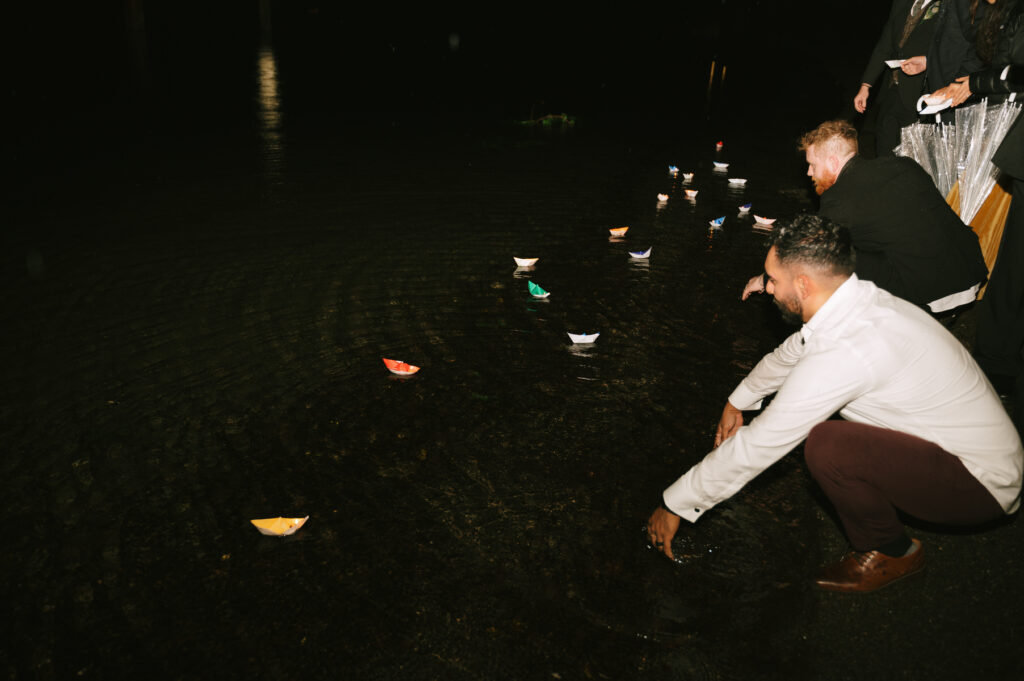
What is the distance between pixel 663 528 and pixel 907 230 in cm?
212

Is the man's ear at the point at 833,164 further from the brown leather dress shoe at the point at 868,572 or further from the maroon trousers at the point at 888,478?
the brown leather dress shoe at the point at 868,572

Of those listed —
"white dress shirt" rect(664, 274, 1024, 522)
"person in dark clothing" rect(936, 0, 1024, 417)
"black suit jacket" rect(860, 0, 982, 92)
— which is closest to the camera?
"white dress shirt" rect(664, 274, 1024, 522)

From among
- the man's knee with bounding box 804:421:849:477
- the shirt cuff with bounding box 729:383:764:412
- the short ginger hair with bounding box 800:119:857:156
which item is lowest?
the shirt cuff with bounding box 729:383:764:412

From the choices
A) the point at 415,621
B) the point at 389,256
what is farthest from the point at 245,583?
the point at 389,256

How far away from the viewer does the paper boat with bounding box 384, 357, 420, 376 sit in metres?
4.02

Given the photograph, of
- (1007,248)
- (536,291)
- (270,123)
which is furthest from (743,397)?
(270,123)

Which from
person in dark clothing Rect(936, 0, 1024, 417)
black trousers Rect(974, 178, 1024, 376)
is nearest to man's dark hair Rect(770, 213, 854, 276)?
person in dark clothing Rect(936, 0, 1024, 417)

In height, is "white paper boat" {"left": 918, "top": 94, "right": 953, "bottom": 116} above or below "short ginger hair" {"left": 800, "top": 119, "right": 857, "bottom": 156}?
above

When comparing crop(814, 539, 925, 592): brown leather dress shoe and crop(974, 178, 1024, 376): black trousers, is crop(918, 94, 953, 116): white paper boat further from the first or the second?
crop(814, 539, 925, 592): brown leather dress shoe

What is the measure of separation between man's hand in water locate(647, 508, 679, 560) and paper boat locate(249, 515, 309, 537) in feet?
4.45

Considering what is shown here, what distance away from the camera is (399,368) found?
4.04 metres

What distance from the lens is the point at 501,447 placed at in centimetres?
345

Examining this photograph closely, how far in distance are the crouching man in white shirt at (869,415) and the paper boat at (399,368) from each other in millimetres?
1876

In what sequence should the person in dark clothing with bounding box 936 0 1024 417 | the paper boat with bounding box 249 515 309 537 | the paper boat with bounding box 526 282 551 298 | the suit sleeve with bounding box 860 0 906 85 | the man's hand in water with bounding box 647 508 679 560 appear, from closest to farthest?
the man's hand in water with bounding box 647 508 679 560
the paper boat with bounding box 249 515 309 537
the person in dark clothing with bounding box 936 0 1024 417
the paper boat with bounding box 526 282 551 298
the suit sleeve with bounding box 860 0 906 85
